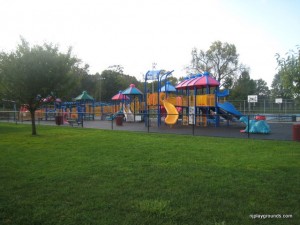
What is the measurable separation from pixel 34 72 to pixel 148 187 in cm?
1183

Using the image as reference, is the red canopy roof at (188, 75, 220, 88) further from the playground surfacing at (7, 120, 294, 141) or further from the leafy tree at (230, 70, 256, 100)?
the leafy tree at (230, 70, 256, 100)

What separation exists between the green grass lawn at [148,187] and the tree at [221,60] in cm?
5552

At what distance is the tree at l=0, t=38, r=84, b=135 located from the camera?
14.7 m

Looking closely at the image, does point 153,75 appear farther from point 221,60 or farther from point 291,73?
point 221,60

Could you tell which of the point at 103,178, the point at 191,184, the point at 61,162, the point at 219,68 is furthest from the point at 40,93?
the point at 219,68

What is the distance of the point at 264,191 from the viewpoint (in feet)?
16.5

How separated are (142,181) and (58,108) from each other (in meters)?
35.1

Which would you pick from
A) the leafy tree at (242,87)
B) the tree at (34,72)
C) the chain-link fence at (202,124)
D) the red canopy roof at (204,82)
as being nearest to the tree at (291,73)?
the chain-link fence at (202,124)

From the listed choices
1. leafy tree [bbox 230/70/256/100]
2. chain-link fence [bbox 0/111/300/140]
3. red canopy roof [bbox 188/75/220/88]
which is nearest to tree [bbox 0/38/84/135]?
chain-link fence [bbox 0/111/300/140]

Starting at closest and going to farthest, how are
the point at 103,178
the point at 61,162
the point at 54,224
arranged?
the point at 54,224
the point at 103,178
the point at 61,162

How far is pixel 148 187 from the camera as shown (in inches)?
211

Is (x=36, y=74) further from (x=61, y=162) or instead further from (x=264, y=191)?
(x=264, y=191)

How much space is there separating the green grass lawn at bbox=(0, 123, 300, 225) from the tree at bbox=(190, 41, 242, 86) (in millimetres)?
55521

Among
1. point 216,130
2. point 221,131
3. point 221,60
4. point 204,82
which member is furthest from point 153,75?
point 221,60
